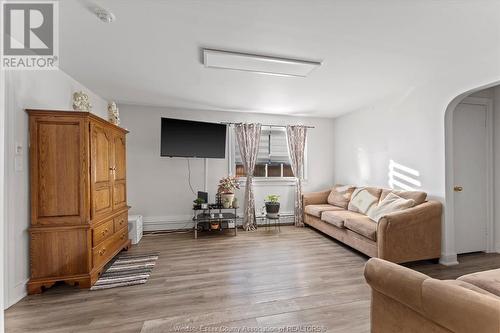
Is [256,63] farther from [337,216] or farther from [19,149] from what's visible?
[337,216]

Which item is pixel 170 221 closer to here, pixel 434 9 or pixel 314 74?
pixel 314 74

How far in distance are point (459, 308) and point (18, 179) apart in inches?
136

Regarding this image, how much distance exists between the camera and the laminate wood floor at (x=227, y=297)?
194 cm

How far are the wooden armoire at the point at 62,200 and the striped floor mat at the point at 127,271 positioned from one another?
0.13 m

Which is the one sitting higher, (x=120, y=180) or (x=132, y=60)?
(x=132, y=60)

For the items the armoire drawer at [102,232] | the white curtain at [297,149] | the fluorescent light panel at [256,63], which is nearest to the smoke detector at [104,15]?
the fluorescent light panel at [256,63]

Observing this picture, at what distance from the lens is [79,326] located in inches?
75.5

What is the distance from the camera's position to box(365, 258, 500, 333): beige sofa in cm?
104

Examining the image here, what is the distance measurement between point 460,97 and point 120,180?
4.65m

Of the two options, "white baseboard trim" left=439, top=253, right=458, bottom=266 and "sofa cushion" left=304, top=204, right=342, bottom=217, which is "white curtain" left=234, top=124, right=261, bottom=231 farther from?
"white baseboard trim" left=439, top=253, right=458, bottom=266

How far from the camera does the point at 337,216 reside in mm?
3809

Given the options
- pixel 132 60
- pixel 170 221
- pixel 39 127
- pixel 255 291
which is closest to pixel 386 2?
pixel 132 60

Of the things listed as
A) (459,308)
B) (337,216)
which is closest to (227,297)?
(459,308)

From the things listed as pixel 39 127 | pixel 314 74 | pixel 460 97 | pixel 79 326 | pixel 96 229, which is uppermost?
pixel 314 74
